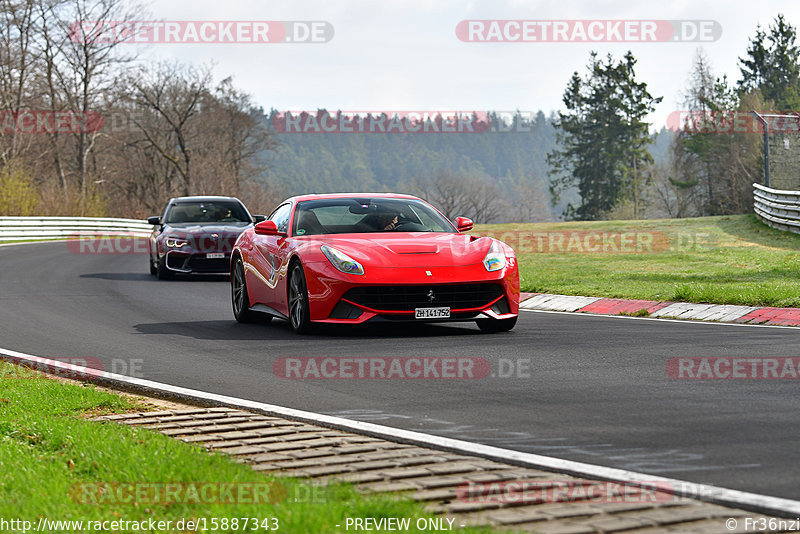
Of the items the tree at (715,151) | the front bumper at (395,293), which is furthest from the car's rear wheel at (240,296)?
the tree at (715,151)

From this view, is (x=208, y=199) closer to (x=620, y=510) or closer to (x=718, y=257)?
(x=718, y=257)

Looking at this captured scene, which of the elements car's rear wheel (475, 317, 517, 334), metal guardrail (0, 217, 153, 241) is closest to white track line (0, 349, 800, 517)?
car's rear wheel (475, 317, 517, 334)

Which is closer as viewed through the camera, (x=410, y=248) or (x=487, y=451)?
Result: (x=487, y=451)

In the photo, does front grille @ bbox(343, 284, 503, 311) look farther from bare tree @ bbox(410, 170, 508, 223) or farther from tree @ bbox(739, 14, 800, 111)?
bare tree @ bbox(410, 170, 508, 223)

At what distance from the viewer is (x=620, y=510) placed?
431 cm

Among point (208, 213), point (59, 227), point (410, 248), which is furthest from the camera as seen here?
point (59, 227)

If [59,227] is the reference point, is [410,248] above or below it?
above

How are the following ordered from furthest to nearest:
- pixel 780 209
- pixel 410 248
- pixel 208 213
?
pixel 780 209
pixel 208 213
pixel 410 248

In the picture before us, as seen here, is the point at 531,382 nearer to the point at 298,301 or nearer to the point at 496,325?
the point at 496,325

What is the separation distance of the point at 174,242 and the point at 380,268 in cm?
1152

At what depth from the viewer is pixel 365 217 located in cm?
1237

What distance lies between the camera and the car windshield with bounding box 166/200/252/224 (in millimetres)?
22688

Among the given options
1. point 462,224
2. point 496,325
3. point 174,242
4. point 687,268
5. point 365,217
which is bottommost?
point 687,268

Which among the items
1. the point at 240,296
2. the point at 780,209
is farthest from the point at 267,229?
the point at 780,209
